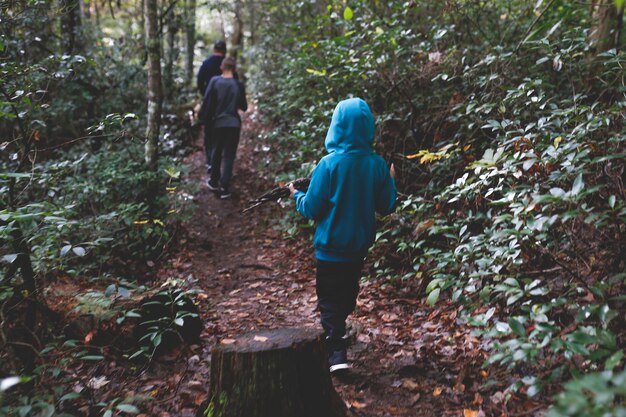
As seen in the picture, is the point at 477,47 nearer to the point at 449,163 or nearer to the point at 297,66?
the point at 449,163

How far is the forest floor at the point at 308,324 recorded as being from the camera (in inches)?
136

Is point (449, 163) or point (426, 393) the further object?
point (449, 163)

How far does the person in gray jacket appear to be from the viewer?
9.05 metres

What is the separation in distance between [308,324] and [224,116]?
537cm

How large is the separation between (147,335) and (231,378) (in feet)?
5.36

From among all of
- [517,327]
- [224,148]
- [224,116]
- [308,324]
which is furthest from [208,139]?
[517,327]

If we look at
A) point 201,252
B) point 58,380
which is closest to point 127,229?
point 201,252

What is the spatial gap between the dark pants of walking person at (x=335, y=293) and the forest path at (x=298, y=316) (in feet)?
1.23

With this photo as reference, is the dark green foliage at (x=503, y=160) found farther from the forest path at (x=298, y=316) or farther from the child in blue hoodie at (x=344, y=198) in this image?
the child in blue hoodie at (x=344, y=198)

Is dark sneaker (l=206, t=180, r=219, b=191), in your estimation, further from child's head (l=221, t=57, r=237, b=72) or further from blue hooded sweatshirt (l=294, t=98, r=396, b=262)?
blue hooded sweatshirt (l=294, t=98, r=396, b=262)

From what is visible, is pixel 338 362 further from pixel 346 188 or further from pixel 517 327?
pixel 517 327

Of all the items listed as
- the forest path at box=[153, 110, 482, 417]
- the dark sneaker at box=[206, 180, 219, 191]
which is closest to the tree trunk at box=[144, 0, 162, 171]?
the forest path at box=[153, 110, 482, 417]

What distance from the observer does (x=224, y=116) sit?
9086mm

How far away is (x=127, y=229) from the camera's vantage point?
6.61 meters
